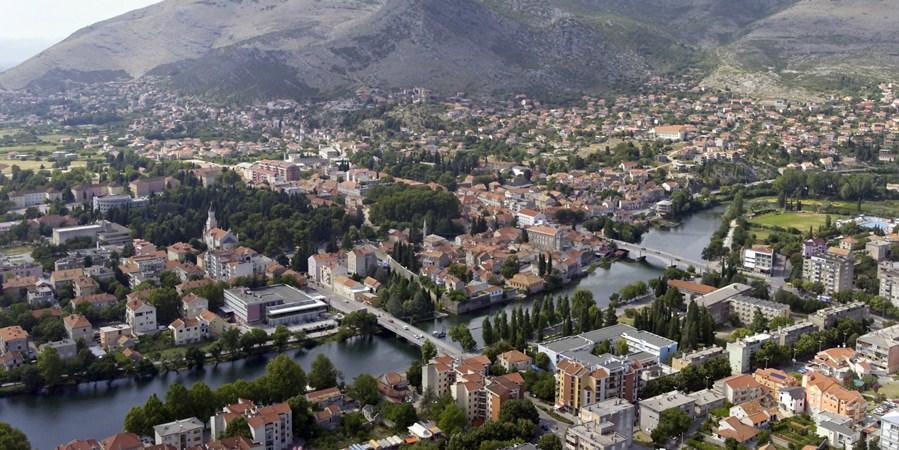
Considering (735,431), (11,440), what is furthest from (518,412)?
(11,440)

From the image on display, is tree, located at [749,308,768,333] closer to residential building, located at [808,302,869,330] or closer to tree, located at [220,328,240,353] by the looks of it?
residential building, located at [808,302,869,330]

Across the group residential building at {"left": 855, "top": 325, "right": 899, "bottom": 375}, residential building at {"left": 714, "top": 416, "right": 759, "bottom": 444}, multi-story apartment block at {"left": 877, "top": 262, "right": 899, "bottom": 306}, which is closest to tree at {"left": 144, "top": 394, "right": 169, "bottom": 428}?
residential building at {"left": 714, "top": 416, "right": 759, "bottom": 444}

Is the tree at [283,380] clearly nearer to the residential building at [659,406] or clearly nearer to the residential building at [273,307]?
the residential building at [273,307]

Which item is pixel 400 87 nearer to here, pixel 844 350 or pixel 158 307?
pixel 158 307

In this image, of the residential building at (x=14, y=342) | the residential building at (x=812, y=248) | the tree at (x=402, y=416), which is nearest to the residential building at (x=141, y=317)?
the residential building at (x=14, y=342)

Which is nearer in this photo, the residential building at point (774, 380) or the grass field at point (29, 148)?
the residential building at point (774, 380)

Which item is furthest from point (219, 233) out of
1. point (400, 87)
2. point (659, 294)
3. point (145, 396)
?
point (400, 87)
